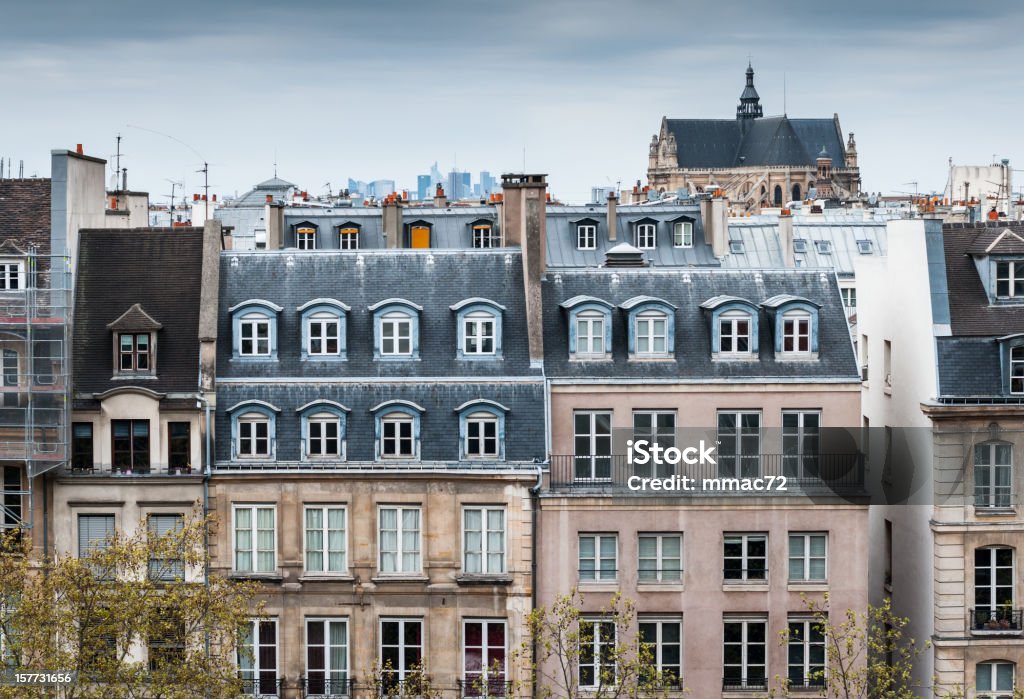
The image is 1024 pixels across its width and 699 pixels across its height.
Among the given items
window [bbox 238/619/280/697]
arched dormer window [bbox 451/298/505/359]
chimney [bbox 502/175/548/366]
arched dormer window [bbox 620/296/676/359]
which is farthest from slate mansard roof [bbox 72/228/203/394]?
arched dormer window [bbox 620/296/676/359]

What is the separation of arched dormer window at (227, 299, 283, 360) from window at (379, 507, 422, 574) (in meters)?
6.46

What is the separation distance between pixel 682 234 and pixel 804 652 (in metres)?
48.5

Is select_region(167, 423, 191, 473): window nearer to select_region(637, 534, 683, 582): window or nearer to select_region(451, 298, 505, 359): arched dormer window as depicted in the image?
select_region(451, 298, 505, 359): arched dormer window

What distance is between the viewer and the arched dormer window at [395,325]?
56500mm

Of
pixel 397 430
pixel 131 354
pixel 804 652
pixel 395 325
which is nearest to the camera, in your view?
pixel 804 652

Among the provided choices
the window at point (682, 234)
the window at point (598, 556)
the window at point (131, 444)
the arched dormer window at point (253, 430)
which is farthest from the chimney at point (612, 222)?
the window at point (131, 444)

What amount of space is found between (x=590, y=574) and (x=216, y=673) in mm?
11892

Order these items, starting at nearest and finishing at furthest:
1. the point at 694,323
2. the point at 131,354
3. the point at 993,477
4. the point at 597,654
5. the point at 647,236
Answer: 1. the point at 597,654
2. the point at 993,477
3. the point at 131,354
4. the point at 694,323
5. the point at 647,236

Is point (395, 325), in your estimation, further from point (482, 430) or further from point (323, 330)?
point (482, 430)

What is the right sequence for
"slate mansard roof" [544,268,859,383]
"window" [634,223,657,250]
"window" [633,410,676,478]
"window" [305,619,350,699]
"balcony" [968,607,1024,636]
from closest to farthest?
1. "window" [305,619,350,699]
2. "balcony" [968,607,1024,636]
3. "window" [633,410,676,478]
4. "slate mansard roof" [544,268,859,383]
5. "window" [634,223,657,250]

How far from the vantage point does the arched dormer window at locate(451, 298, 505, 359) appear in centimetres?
5650

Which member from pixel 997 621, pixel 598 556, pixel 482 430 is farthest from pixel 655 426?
pixel 997 621

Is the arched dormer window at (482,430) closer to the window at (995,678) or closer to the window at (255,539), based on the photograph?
the window at (255,539)

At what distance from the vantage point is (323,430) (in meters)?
55.1
